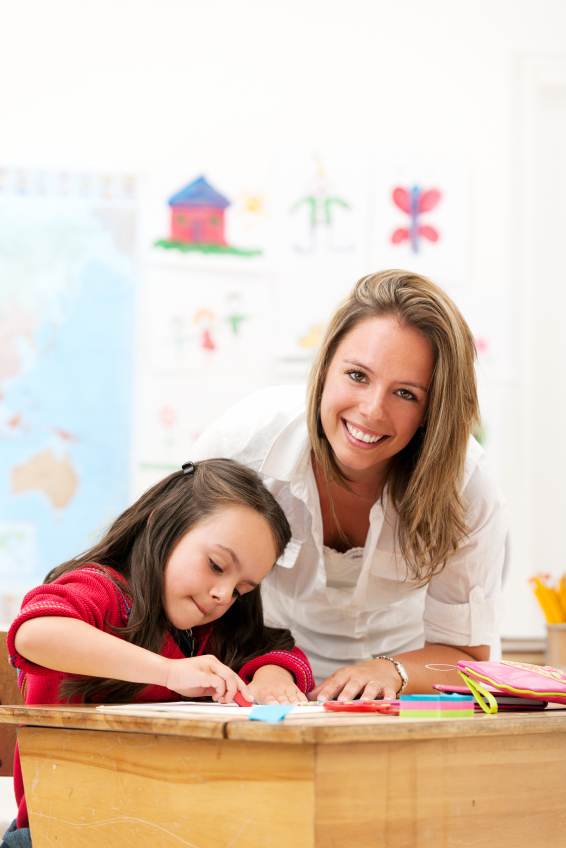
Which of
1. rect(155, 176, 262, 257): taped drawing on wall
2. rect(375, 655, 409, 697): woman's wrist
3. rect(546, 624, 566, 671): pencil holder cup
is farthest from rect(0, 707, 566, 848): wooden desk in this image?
rect(155, 176, 262, 257): taped drawing on wall

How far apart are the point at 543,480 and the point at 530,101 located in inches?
46.6

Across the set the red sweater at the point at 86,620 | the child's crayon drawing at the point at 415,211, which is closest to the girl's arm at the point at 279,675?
the red sweater at the point at 86,620

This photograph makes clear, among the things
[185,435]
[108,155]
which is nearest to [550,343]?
[185,435]

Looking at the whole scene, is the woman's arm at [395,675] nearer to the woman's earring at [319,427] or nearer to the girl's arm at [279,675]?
the girl's arm at [279,675]

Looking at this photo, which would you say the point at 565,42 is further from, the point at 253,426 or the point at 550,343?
the point at 253,426

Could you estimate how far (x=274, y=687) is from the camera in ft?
3.30

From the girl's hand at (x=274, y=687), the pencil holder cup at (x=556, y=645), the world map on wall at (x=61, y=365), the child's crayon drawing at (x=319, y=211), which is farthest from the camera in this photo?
the child's crayon drawing at (x=319, y=211)

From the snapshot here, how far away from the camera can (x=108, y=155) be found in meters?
2.37

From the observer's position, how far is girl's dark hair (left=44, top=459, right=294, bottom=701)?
40.8 inches

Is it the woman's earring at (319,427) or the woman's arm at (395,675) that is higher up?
the woman's earring at (319,427)

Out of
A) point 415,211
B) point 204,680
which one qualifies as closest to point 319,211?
point 415,211

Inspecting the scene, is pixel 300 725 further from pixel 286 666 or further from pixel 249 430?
pixel 249 430

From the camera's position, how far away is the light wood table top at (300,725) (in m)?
0.60

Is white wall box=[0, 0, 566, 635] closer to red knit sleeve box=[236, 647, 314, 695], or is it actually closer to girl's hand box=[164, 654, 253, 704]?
red knit sleeve box=[236, 647, 314, 695]
